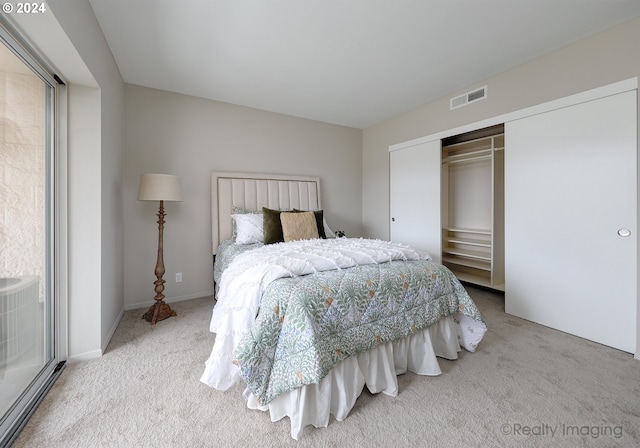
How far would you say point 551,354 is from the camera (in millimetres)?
2033

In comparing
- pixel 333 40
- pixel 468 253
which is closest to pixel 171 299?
pixel 333 40

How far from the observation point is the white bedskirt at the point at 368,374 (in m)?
1.36

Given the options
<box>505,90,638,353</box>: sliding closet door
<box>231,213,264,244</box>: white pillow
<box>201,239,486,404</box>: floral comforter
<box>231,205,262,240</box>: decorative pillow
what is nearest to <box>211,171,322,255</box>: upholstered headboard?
<box>231,205,262,240</box>: decorative pillow

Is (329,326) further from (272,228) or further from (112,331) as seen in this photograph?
(112,331)

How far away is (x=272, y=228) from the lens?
291 centimetres

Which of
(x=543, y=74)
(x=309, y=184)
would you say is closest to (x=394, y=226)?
(x=309, y=184)

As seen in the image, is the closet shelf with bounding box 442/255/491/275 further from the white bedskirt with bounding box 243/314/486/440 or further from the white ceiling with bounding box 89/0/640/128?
the white ceiling with bounding box 89/0/640/128

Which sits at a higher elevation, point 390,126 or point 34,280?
point 390,126

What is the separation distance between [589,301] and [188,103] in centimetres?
455

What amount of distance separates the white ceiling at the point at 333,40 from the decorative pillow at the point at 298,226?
151 cm

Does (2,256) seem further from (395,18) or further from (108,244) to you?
(395,18)

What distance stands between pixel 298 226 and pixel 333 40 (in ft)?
5.80

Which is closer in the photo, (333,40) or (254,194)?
(333,40)

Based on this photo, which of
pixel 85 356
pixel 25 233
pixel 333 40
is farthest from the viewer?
pixel 333 40
